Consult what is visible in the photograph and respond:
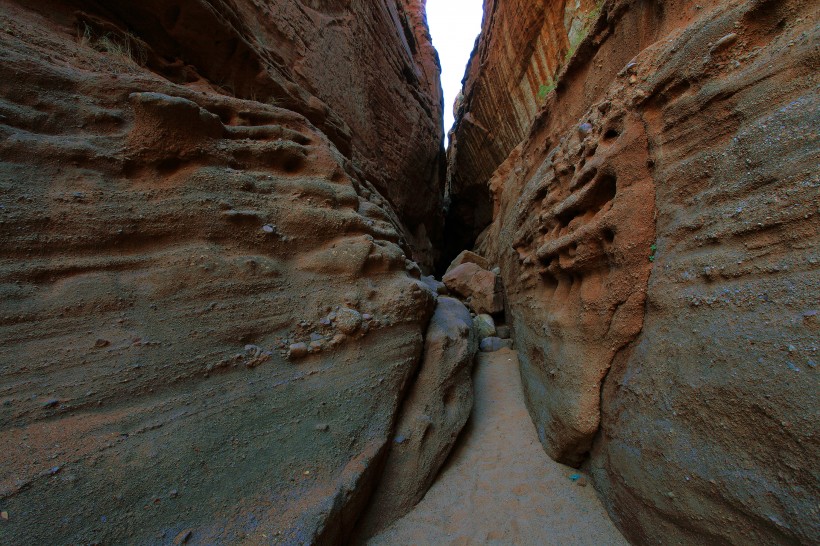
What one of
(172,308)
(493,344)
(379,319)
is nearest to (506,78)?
(493,344)

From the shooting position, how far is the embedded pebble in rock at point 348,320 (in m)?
2.40

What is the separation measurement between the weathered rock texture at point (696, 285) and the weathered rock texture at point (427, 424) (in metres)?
0.80

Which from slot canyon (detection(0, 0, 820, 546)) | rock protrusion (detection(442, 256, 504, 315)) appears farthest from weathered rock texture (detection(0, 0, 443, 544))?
rock protrusion (detection(442, 256, 504, 315))

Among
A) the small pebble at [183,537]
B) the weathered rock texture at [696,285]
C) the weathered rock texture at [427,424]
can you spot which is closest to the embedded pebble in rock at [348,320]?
the weathered rock texture at [427,424]

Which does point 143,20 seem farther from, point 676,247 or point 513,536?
point 513,536

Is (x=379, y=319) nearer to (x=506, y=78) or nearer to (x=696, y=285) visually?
(x=696, y=285)

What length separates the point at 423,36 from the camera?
648 inches

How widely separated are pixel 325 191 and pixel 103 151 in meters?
1.59

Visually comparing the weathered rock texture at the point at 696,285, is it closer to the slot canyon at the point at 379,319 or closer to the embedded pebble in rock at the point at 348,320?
the slot canyon at the point at 379,319

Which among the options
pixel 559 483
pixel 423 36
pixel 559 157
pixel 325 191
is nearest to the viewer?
pixel 559 483

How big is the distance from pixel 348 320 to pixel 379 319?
31cm

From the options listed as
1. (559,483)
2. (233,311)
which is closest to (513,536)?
(559,483)

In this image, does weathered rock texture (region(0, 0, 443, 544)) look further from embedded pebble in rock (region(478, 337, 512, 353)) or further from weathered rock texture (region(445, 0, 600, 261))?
weathered rock texture (region(445, 0, 600, 261))

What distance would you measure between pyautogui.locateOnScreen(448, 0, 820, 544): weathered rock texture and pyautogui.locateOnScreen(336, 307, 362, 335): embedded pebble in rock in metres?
1.75
